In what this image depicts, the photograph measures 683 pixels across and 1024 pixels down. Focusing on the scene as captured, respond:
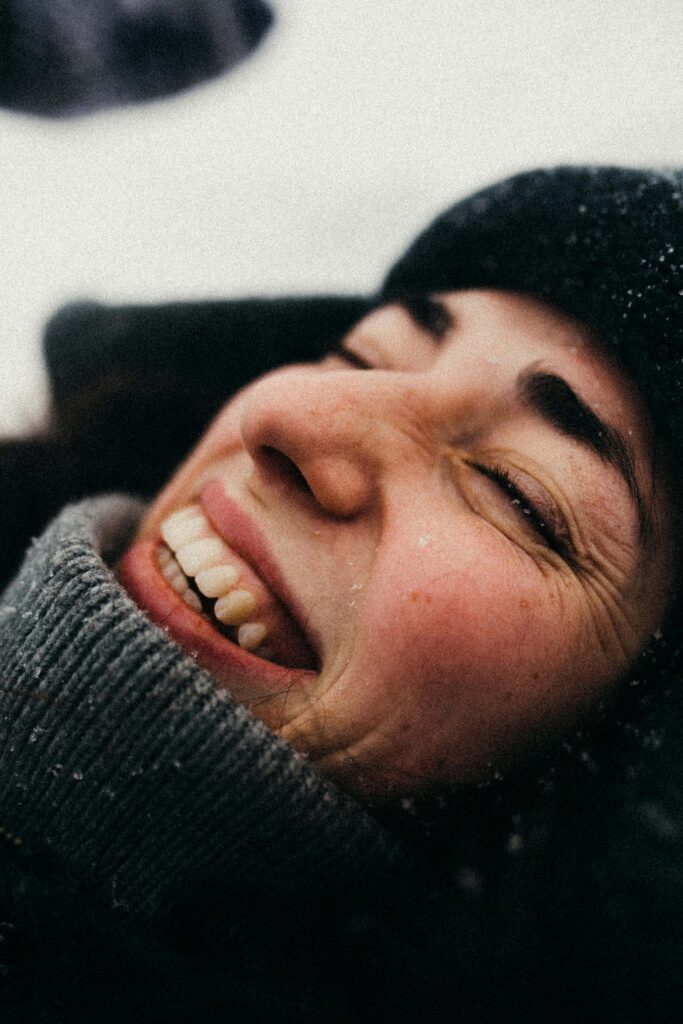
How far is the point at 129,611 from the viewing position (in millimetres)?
787

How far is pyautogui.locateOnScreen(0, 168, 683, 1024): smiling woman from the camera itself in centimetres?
74

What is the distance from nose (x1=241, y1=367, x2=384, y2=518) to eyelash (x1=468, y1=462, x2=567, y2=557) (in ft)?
0.50

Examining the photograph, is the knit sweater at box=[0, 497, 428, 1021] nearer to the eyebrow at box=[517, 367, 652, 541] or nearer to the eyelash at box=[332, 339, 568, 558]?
the eyelash at box=[332, 339, 568, 558]

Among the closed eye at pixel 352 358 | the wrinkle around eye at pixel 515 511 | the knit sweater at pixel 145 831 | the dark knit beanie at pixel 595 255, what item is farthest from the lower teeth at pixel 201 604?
the dark knit beanie at pixel 595 255

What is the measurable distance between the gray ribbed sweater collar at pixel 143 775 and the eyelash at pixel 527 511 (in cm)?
40

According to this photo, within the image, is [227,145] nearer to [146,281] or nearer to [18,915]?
[146,281]

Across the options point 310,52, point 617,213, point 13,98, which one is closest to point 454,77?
point 310,52

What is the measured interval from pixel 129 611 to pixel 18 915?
1.27 ft

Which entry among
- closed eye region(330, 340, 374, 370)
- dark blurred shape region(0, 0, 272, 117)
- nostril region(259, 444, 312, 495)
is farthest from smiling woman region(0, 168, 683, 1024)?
dark blurred shape region(0, 0, 272, 117)

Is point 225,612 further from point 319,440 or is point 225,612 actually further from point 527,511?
point 527,511

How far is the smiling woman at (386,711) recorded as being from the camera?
74cm

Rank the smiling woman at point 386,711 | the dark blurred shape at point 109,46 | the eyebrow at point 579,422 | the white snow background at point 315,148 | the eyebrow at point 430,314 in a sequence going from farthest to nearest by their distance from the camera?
the white snow background at point 315,148 < the dark blurred shape at point 109,46 < the eyebrow at point 430,314 < the eyebrow at point 579,422 < the smiling woman at point 386,711

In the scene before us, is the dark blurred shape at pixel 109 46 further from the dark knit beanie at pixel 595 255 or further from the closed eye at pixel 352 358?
the closed eye at pixel 352 358

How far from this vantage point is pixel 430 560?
783mm
